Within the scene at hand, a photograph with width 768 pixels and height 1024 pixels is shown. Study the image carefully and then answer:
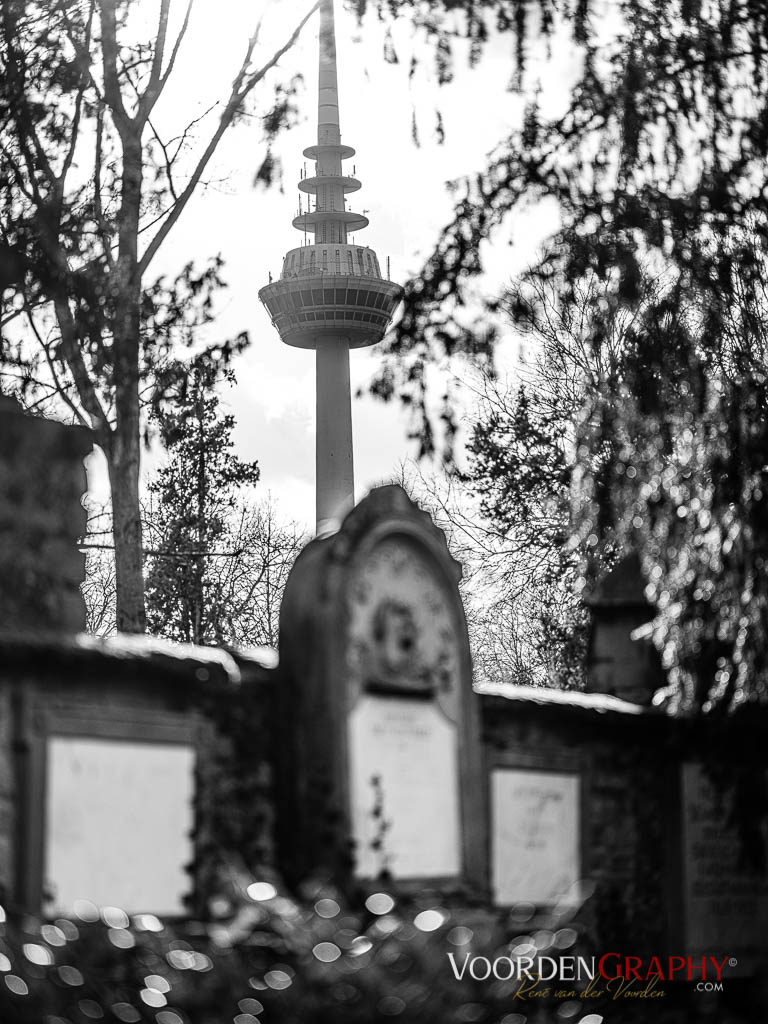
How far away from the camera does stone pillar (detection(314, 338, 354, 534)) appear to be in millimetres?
67562

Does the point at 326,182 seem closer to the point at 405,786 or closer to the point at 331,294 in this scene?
the point at 331,294

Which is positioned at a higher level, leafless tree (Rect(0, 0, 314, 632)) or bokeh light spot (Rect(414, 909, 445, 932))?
leafless tree (Rect(0, 0, 314, 632))

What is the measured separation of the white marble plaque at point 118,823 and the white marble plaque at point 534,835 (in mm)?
2089

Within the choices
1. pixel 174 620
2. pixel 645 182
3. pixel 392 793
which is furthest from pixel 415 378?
pixel 174 620

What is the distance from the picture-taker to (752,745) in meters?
9.80

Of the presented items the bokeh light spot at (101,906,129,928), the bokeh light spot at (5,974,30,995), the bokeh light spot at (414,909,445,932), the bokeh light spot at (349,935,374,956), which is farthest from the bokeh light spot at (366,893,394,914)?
the bokeh light spot at (5,974,30,995)

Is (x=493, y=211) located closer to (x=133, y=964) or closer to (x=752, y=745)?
(x=752, y=745)

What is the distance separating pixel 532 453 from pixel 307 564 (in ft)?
56.6

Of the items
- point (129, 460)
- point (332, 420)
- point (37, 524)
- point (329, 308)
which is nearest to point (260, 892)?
point (37, 524)

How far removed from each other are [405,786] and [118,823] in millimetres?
1564

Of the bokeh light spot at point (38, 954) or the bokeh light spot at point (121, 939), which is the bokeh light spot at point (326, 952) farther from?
the bokeh light spot at point (38, 954)

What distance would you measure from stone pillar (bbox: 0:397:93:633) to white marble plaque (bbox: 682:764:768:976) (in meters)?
4.10

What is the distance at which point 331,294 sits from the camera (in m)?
70.0

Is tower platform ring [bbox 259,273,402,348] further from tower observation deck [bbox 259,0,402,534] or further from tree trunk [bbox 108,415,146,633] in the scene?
tree trunk [bbox 108,415,146,633]
